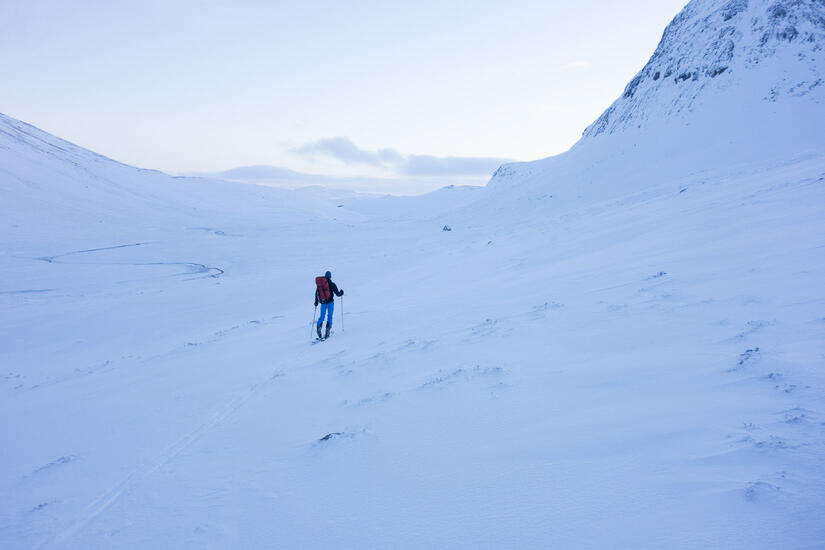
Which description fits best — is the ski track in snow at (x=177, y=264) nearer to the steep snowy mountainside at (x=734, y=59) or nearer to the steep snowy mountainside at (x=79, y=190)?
the steep snowy mountainside at (x=79, y=190)

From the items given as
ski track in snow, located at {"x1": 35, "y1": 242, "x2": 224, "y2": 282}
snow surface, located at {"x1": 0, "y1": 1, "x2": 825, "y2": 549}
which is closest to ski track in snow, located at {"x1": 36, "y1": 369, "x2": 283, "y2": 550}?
snow surface, located at {"x1": 0, "y1": 1, "x2": 825, "y2": 549}

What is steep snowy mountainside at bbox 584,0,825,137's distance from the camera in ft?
131

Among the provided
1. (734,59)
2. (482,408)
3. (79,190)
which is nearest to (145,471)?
(482,408)

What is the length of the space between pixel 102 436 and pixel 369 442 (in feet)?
15.3

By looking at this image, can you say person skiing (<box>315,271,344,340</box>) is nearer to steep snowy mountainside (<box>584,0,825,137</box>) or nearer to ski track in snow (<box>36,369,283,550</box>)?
ski track in snow (<box>36,369,283,550</box>)

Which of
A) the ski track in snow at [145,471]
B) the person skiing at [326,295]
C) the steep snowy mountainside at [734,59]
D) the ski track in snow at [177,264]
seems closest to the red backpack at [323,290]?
the person skiing at [326,295]

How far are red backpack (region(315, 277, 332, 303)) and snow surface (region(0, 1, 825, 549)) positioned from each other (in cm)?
104

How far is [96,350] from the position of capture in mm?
14586

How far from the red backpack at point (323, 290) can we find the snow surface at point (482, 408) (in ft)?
3.41

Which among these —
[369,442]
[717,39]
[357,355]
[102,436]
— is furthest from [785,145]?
[102,436]

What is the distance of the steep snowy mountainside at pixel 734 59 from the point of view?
3997cm

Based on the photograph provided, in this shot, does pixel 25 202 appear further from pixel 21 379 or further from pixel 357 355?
pixel 357 355

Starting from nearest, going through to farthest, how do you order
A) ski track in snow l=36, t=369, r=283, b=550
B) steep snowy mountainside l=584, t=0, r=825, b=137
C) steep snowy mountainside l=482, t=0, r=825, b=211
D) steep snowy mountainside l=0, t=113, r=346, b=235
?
ski track in snow l=36, t=369, r=283, b=550 → steep snowy mountainside l=482, t=0, r=825, b=211 → steep snowy mountainside l=584, t=0, r=825, b=137 → steep snowy mountainside l=0, t=113, r=346, b=235

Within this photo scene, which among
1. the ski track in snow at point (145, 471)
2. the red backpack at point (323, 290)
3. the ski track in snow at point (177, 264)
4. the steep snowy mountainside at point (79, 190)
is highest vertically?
the steep snowy mountainside at point (79, 190)
